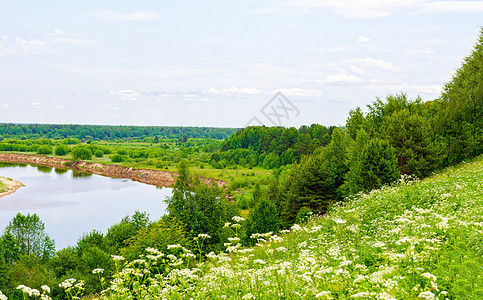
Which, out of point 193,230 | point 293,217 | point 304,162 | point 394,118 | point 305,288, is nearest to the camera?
point 305,288

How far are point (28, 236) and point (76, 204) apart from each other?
29.0m

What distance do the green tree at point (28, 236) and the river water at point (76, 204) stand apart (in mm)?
2944

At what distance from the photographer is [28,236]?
1463 inches

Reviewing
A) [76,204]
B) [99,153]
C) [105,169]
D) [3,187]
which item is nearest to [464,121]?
[76,204]

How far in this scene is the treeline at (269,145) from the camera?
301ft

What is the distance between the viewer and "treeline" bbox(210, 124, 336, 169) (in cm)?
9188

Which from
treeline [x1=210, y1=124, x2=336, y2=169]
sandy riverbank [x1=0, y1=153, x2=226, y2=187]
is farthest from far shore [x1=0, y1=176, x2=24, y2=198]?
treeline [x1=210, y1=124, x2=336, y2=169]

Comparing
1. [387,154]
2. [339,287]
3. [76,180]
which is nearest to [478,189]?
[339,287]

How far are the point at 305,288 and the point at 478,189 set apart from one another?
364 inches

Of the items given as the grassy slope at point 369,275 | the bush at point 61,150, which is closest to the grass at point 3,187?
the bush at point 61,150

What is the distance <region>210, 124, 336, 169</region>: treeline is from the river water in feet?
104

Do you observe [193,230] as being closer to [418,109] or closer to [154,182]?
[418,109]

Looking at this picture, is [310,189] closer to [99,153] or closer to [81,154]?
[81,154]

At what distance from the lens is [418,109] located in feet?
105
